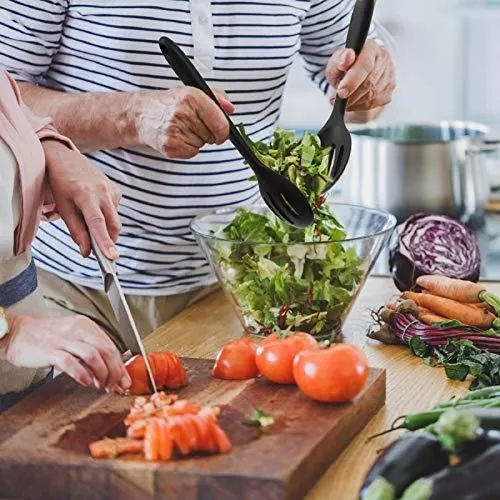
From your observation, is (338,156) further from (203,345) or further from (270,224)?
(203,345)

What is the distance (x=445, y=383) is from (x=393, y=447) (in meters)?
0.52

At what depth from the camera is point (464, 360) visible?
76.8 inches

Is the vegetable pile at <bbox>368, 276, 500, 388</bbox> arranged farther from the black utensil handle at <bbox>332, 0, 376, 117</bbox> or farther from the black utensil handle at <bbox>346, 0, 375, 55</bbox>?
the black utensil handle at <bbox>346, 0, 375, 55</bbox>

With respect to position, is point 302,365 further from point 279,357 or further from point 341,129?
A: point 341,129

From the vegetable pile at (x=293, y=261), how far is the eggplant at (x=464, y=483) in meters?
0.78

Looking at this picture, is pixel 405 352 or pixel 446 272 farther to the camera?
pixel 446 272

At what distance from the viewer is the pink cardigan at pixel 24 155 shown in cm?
187

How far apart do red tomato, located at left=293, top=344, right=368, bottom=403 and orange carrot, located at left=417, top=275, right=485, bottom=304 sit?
20.7 inches

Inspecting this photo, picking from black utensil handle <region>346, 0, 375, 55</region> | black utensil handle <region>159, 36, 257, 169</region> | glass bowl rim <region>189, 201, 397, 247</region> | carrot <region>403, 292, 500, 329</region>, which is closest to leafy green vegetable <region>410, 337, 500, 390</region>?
carrot <region>403, 292, 500, 329</region>

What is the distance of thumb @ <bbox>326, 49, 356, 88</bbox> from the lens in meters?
2.36

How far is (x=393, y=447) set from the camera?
1424 millimetres

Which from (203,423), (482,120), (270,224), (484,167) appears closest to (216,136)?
(270,224)

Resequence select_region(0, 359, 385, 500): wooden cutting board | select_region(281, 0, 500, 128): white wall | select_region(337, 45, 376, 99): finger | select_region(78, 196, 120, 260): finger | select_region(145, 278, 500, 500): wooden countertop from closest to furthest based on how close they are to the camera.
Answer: select_region(0, 359, 385, 500): wooden cutting board < select_region(145, 278, 500, 500): wooden countertop < select_region(78, 196, 120, 260): finger < select_region(337, 45, 376, 99): finger < select_region(281, 0, 500, 128): white wall

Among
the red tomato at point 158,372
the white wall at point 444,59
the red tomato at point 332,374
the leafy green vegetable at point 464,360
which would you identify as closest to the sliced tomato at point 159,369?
the red tomato at point 158,372
